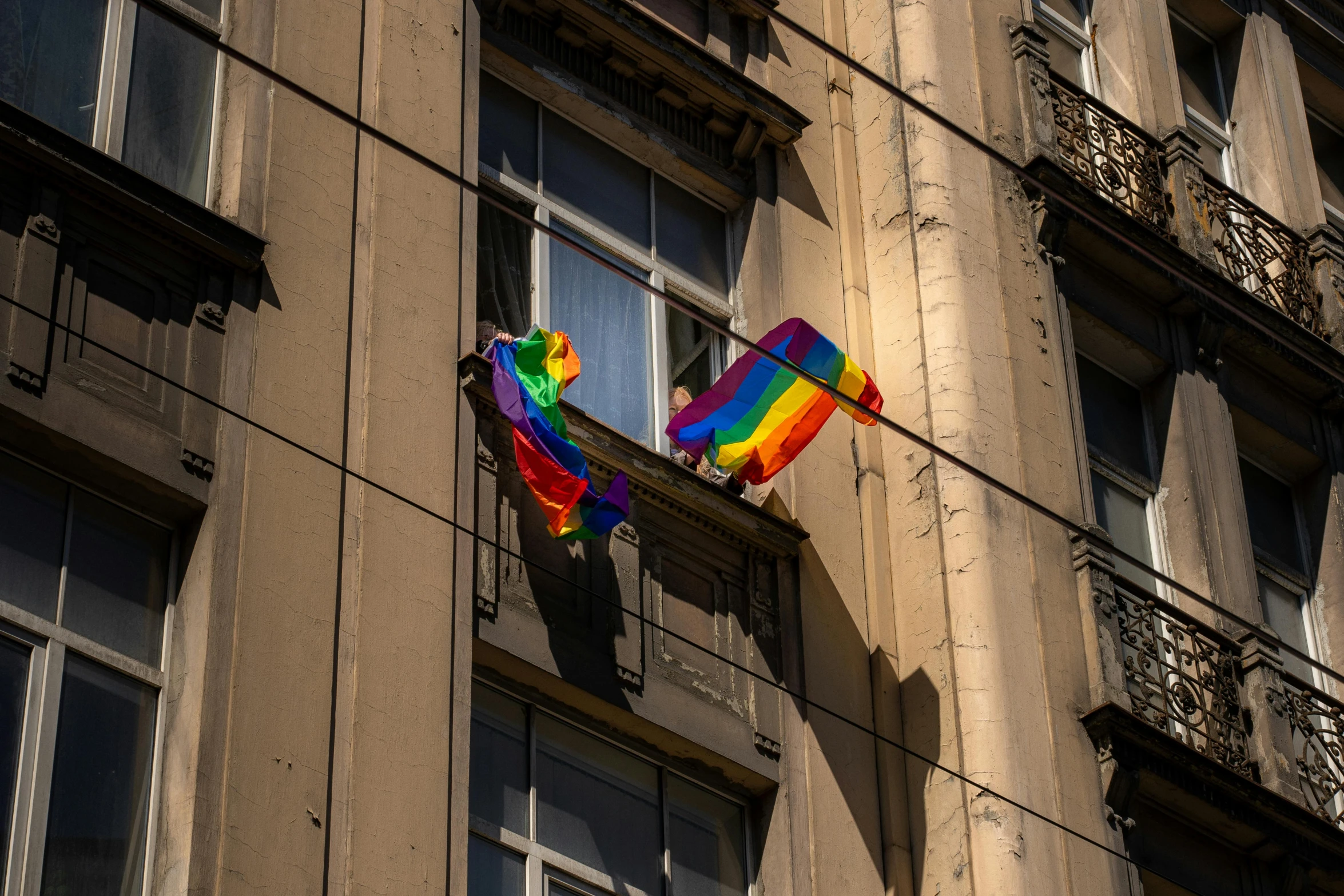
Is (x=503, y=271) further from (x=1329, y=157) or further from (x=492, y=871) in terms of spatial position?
(x=1329, y=157)

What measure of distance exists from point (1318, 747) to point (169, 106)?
30.7ft

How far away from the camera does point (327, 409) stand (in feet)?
36.9

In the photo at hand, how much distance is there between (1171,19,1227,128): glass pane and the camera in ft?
66.3

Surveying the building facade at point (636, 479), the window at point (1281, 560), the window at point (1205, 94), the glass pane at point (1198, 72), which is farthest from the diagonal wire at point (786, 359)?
the glass pane at point (1198, 72)

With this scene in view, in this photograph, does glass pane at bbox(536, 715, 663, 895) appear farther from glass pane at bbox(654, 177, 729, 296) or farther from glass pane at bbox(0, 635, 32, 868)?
glass pane at bbox(654, 177, 729, 296)

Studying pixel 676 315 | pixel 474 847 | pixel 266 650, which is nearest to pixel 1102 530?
pixel 676 315

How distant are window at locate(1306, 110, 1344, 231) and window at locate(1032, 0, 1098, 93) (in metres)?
3.42

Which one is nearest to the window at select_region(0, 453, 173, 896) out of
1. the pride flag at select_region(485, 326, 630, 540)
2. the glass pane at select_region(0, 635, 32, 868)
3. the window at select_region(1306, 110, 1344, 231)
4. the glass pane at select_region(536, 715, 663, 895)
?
the glass pane at select_region(0, 635, 32, 868)

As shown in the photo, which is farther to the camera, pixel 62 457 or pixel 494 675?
pixel 494 675

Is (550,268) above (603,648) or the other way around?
above

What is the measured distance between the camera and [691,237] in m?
14.9

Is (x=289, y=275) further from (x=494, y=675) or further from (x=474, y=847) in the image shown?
(x=474, y=847)

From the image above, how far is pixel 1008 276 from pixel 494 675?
17.8 ft

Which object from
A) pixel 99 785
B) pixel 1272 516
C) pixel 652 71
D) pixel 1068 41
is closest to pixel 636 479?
pixel 652 71
